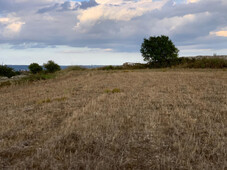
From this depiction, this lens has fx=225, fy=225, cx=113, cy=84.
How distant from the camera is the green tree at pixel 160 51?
4362 centimetres

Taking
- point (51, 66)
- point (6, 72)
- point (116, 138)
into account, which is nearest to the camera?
point (116, 138)

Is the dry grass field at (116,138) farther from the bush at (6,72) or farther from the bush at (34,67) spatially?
the bush at (6,72)

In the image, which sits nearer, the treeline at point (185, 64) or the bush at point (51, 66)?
the treeline at point (185, 64)

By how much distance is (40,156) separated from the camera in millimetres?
4145

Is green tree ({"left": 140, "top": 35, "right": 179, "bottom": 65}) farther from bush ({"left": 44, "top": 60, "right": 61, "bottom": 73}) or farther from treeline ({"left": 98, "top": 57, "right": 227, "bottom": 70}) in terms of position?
bush ({"left": 44, "top": 60, "right": 61, "bottom": 73})

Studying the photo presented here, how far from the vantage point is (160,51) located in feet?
143

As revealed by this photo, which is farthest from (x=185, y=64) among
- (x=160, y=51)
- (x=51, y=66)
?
(x=51, y=66)

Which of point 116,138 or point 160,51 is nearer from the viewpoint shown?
point 116,138

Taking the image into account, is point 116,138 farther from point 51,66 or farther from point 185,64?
point 51,66

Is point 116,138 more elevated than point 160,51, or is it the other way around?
point 160,51

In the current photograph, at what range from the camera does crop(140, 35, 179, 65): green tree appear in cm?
4362

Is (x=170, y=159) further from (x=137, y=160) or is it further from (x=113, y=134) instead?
(x=113, y=134)

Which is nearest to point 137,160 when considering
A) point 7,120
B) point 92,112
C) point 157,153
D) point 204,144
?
point 157,153

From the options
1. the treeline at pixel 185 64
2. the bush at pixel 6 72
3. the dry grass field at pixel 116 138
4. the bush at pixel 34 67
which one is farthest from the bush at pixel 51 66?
the dry grass field at pixel 116 138
